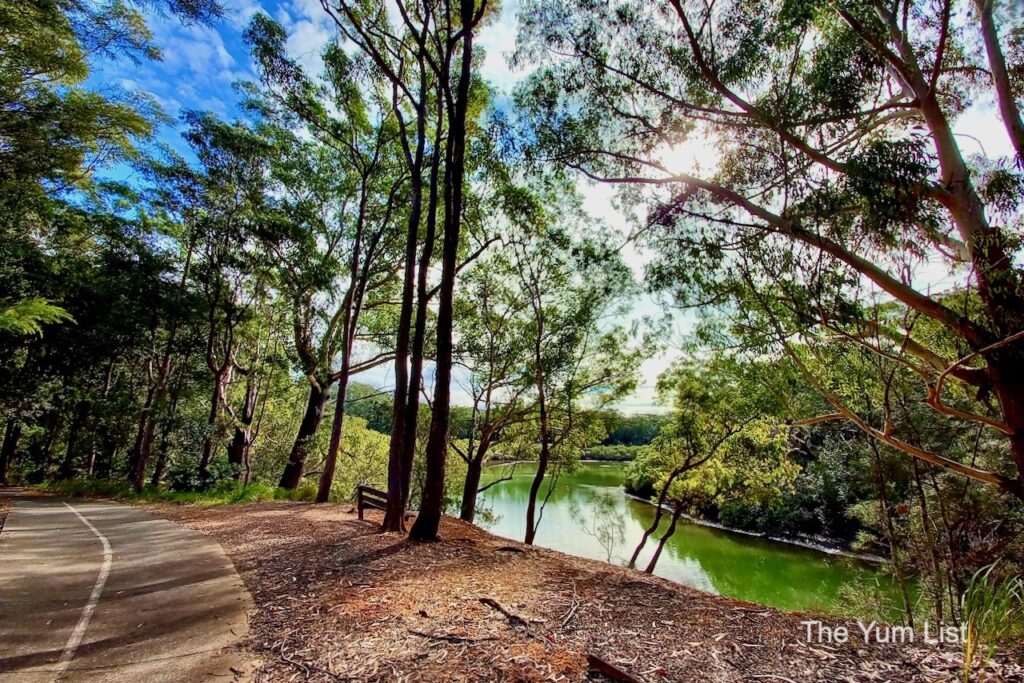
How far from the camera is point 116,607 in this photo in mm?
3789

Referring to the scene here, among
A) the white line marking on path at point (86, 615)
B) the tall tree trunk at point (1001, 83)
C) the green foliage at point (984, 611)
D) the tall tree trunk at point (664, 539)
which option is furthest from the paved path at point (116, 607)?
the tall tree trunk at point (664, 539)

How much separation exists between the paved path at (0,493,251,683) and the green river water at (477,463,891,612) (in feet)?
36.7

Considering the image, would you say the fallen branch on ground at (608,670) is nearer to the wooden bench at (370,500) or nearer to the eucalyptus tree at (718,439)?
the wooden bench at (370,500)

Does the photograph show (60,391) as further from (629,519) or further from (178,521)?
(629,519)

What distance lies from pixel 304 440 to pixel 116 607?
9.25 m

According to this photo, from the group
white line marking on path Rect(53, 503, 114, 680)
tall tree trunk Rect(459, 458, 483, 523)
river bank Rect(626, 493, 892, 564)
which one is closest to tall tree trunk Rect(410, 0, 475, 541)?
white line marking on path Rect(53, 503, 114, 680)

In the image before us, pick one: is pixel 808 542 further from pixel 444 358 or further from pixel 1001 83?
pixel 444 358

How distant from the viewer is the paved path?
279 centimetres

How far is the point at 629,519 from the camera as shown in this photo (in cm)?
3002

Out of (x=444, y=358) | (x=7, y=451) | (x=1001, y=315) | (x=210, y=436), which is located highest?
(x=1001, y=315)

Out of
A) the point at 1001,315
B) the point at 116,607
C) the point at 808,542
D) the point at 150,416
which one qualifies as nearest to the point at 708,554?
the point at 808,542

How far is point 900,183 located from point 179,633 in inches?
311

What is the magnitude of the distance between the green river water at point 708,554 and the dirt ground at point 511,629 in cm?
1061

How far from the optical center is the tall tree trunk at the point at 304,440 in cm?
1271
